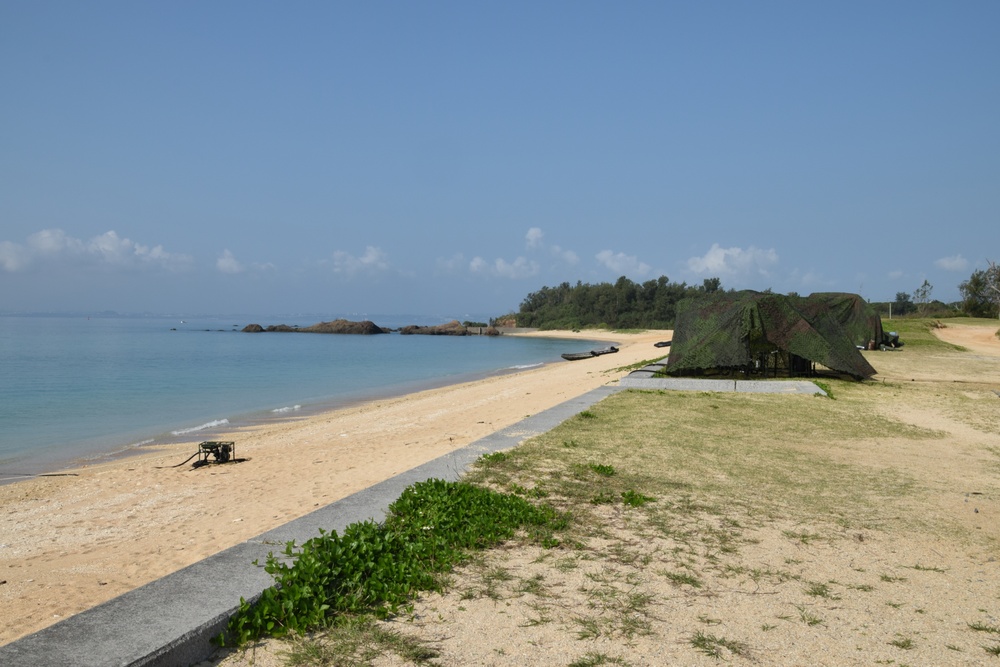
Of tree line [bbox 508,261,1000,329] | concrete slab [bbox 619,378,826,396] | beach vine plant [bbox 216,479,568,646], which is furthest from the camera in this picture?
tree line [bbox 508,261,1000,329]

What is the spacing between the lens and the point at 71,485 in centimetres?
958

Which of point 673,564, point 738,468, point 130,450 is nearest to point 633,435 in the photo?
point 738,468

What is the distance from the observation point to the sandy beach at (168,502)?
4.45 m

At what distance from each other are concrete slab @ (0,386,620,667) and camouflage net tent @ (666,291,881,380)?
13.1 meters

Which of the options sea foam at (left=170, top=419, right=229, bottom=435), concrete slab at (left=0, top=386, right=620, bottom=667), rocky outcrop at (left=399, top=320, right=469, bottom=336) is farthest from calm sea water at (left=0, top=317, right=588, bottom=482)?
rocky outcrop at (left=399, top=320, right=469, bottom=336)

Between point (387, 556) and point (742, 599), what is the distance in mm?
1950

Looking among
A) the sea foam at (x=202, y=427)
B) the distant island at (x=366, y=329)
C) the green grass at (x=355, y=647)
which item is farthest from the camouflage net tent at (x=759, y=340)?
the distant island at (x=366, y=329)

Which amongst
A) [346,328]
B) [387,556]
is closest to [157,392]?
[387,556]

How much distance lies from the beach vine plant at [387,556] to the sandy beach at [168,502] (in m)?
1.38

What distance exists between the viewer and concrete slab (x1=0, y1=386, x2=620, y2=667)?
2648 mm

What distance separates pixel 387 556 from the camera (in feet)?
12.6

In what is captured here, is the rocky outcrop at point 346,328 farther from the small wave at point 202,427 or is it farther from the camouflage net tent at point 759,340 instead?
the camouflage net tent at point 759,340

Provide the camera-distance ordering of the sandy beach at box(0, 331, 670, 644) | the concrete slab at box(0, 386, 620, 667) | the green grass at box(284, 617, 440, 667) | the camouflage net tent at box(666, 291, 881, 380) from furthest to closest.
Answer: the camouflage net tent at box(666, 291, 881, 380) < the sandy beach at box(0, 331, 670, 644) < the green grass at box(284, 617, 440, 667) < the concrete slab at box(0, 386, 620, 667)

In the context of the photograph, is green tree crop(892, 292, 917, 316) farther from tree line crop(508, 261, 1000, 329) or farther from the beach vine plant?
the beach vine plant
